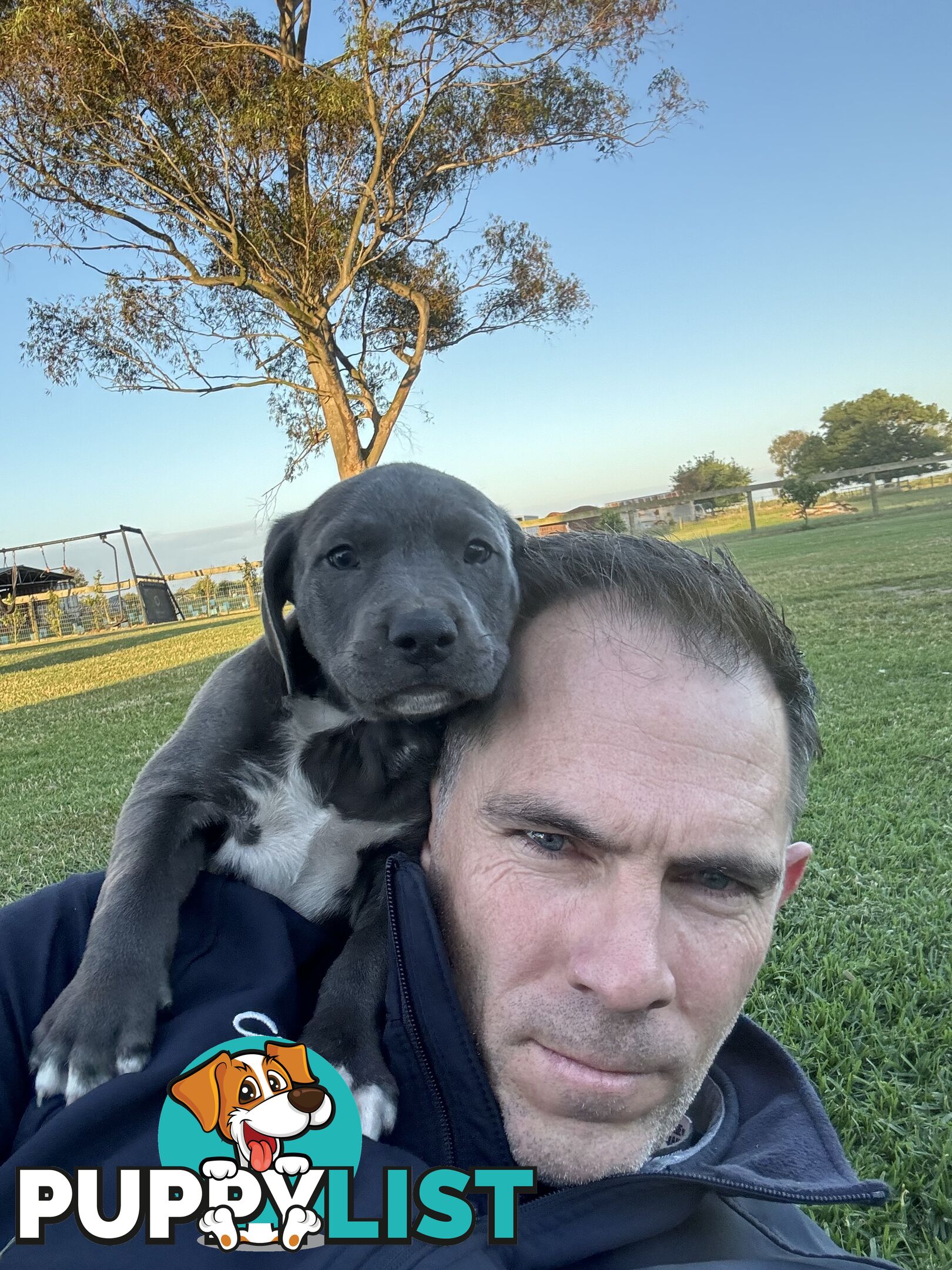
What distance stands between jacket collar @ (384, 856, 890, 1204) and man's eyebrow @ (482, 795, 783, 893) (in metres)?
0.22

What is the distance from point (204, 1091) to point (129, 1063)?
213 mm

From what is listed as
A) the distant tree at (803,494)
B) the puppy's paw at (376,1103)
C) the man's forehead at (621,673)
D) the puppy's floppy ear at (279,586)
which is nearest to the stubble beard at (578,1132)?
the puppy's paw at (376,1103)

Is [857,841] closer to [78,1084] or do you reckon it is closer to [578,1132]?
[578,1132]

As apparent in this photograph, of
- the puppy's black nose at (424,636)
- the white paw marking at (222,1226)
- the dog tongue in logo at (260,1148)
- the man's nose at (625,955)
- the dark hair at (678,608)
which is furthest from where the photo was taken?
the dark hair at (678,608)

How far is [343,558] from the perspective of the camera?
218cm

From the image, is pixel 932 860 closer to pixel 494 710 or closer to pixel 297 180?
pixel 494 710

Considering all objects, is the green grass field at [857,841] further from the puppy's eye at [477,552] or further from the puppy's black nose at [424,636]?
the puppy's black nose at [424,636]

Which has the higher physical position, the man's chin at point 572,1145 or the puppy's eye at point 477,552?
the puppy's eye at point 477,552

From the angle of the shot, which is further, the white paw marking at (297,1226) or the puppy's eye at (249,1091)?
the puppy's eye at (249,1091)

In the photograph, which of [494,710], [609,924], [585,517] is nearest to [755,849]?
[609,924]

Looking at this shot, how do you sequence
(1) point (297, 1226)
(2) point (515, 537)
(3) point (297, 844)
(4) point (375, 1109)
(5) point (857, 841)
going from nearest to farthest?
1. (1) point (297, 1226)
2. (4) point (375, 1109)
3. (3) point (297, 844)
4. (2) point (515, 537)
5. (5) point (857, 841)

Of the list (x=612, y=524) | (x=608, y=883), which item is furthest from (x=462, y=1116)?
(x=612, y=524)

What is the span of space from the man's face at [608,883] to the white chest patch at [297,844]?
291 millimetres

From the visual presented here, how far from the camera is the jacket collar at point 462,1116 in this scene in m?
1.57
